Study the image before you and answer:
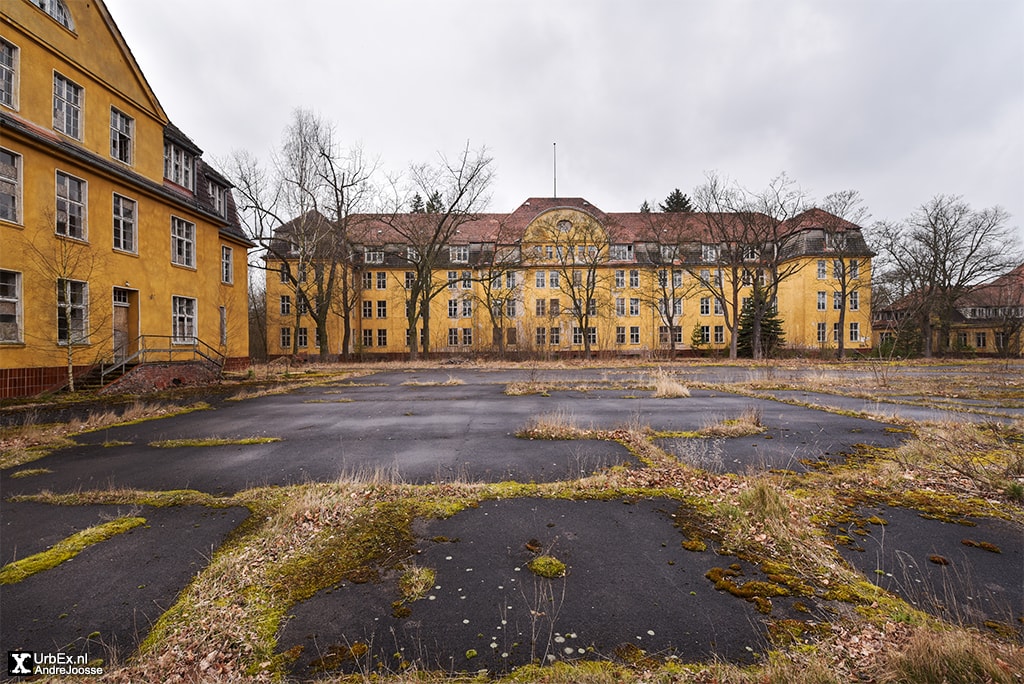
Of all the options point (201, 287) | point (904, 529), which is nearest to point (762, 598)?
point (904, 529)

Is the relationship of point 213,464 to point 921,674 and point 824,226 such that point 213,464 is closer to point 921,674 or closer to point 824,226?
point 921,674

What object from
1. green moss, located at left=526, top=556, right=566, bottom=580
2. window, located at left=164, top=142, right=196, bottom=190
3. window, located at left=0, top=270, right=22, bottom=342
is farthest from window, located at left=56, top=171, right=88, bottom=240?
green moss, located at left=526, top=556, right=566, bottom=580

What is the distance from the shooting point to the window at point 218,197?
990 inches

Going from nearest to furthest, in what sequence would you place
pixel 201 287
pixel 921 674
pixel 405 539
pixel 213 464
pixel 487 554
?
1. pixel 921 674
2. pixel 487 554
3. pixel 405 539
4. pixel 213 464
5. pixel 201 287

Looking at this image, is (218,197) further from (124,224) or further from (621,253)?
(621,253)

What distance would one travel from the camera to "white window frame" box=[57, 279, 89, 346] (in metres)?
13.9

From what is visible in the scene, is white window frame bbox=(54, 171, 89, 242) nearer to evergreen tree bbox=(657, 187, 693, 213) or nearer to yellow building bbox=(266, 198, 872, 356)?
yellow building bbox=(266, 198, 872, 356)

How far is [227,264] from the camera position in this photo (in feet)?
86.9

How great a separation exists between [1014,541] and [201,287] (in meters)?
27.7

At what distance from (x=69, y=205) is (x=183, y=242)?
5.94 meters

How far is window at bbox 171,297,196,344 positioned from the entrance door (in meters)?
2.16

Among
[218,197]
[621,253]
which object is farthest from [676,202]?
[218,197]

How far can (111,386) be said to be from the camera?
48.4 ft

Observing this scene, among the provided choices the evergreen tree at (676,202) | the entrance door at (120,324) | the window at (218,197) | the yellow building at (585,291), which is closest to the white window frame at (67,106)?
the entrance door at (120,324)
